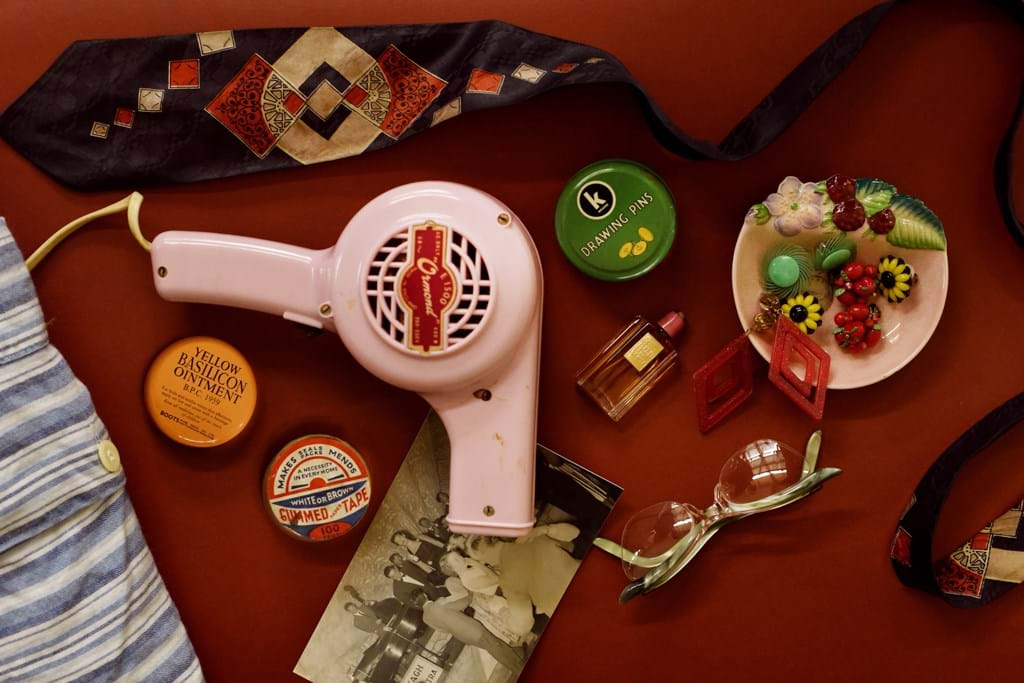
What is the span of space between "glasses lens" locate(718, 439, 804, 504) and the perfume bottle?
14 cm

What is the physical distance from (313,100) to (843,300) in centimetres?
63

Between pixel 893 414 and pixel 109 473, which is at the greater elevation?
pixel 893 414

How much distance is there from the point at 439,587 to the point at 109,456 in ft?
1.31

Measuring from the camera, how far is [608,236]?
0.90m

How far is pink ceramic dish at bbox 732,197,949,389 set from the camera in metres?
0.88

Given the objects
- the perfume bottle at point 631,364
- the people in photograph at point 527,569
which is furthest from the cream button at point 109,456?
the perfume bottle at point 631,364

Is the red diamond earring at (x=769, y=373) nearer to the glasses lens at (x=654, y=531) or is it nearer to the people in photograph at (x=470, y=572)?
Result: the glasses lens at (x=654, y=531)

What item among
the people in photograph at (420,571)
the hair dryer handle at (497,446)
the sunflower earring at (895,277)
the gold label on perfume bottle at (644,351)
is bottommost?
the people in photograph at (420,571)

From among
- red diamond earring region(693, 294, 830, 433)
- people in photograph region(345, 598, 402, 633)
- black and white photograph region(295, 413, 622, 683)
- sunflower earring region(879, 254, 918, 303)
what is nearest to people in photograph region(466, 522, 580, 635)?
black and white photograph region(295, 413, 622, 683)

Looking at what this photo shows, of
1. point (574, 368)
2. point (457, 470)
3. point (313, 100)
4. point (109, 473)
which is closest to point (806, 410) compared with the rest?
point (574, 368)

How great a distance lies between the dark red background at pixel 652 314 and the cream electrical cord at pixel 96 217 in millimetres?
19

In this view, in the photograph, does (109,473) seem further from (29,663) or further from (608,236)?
(608,236)

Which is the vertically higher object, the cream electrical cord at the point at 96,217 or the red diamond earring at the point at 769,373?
the red diamond earring at the point at 769,373

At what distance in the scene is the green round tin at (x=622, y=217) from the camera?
2.93 feet
